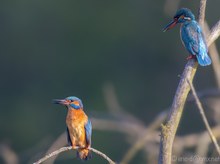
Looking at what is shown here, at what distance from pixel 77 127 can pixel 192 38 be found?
1159 mm

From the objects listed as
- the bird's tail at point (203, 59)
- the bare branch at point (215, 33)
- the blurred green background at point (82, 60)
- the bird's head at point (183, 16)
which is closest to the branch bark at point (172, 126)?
the bare branch at point (215, 33)

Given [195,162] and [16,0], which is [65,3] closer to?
[16,0]

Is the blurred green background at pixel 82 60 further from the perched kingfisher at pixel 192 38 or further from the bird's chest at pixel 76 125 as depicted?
the perched kingfisher at pixel 192 38

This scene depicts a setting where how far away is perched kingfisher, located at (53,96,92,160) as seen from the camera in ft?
22.6

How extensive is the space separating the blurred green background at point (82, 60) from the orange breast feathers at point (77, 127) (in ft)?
30.4

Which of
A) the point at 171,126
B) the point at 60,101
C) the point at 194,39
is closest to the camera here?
the point at 171,126

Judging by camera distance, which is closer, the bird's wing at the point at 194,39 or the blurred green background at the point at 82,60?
the bird's wing at the point at 194,39

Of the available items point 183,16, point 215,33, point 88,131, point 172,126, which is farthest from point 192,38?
point 172,126

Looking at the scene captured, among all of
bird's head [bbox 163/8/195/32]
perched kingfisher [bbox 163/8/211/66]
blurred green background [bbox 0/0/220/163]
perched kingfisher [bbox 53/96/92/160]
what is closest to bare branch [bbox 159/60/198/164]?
perched kingfisher [bbox 163/8/211/66]

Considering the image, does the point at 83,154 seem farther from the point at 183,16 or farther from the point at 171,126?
the point at 171,126

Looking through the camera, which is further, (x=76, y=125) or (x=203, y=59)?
(x=76, y=125)

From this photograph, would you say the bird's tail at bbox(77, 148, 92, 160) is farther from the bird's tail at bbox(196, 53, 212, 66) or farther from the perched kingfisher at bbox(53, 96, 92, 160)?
the bird's tail at bbox(196, 53, 212, 66)

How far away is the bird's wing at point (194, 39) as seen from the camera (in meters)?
6.29

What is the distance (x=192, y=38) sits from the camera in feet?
21.6
